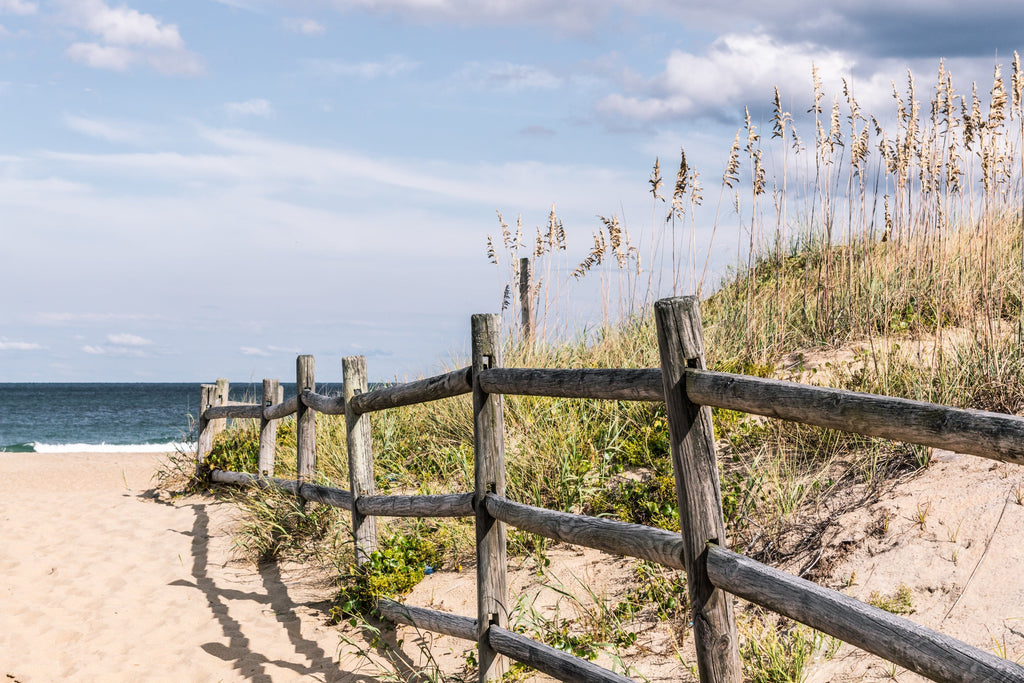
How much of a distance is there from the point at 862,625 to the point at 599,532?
144cm

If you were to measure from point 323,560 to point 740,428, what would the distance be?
383cm

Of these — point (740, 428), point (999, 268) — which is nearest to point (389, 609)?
point (740, 428)

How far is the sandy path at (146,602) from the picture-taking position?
5.65 meters

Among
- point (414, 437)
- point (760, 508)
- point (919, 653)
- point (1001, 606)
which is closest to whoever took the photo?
point (919, 653)

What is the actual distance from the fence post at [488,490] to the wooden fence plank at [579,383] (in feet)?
0.38

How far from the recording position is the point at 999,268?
8.11 metres

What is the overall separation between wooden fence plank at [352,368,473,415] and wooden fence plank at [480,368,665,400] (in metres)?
0.28

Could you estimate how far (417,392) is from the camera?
18.0 feet

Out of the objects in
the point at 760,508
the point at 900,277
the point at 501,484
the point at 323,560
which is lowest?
the point at 323,560

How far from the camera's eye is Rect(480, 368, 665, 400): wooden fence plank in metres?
3.48

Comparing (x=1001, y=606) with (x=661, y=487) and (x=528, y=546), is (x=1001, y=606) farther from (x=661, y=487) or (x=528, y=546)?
(x=528, y=546)

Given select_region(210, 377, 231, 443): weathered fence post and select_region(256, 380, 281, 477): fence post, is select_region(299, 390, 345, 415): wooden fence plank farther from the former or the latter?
select_region(210, 377, 231, 443): weathered fence post

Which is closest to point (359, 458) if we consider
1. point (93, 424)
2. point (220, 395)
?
point (220, 395)

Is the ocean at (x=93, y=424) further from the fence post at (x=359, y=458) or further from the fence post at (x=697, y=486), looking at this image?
the fence post at (x=697, y=486)
